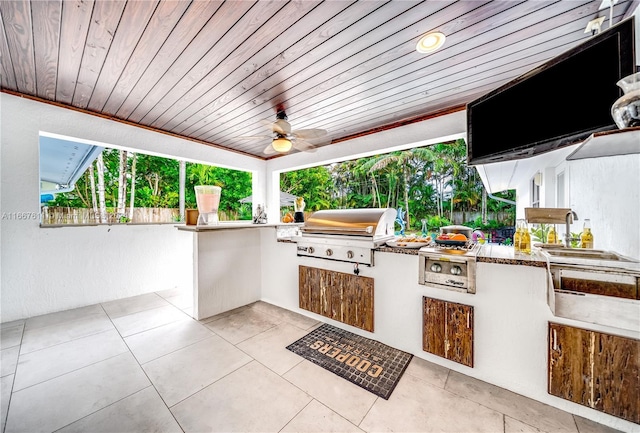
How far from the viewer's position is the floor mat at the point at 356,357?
5.59 feet

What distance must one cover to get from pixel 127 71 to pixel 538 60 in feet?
12.5

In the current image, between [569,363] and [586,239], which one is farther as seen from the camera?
[586,239]

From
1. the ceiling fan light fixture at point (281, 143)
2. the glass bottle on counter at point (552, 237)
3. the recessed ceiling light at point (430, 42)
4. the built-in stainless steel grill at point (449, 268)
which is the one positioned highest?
the recessed ceiling light at point (430, 42)

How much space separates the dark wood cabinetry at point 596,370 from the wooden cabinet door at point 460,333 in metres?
0.43

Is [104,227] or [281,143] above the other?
[281,143]

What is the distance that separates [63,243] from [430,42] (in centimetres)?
467

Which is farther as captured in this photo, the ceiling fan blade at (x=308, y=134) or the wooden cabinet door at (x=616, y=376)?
the ceiling fan blade at (x=308, y=134)

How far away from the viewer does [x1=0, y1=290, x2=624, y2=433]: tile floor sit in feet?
4.43

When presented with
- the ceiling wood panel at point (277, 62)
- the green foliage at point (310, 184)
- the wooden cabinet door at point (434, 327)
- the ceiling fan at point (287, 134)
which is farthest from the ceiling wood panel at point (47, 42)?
the green foliage at point (310, 184)

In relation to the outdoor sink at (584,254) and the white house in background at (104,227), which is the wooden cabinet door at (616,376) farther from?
the white house in background at (104,227)

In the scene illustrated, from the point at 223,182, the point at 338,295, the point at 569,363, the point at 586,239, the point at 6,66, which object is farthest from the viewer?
the point at 223,182

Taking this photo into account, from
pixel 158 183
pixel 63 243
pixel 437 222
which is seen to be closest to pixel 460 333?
pixel 437 222

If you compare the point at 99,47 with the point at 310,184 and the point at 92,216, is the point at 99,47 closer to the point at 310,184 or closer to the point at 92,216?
the point at 92,216

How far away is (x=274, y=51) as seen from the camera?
76.2 inches
